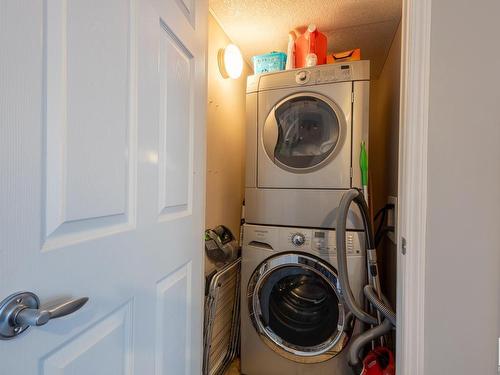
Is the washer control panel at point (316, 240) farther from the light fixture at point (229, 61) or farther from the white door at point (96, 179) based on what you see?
the light fixture at point (229, 61)

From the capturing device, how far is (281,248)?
151cm

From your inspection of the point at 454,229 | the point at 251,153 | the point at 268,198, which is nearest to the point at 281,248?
the point at 268,198

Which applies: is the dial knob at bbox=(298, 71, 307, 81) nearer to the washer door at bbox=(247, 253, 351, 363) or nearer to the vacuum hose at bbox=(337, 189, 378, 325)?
the vacuum hose at bbox=(337, 189, 378, 325)

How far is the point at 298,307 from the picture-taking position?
1.54m

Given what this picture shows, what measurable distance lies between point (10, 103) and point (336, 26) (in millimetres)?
1837

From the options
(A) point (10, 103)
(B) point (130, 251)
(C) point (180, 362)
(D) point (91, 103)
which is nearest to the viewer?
(A) point (10, 103)

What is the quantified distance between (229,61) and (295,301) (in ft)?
5.16

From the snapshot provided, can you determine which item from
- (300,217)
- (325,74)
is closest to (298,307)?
(300,217)

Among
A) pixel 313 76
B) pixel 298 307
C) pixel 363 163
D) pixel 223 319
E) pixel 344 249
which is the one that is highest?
pixel 313 76

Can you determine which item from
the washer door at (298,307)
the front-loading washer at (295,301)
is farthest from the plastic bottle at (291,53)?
the washer door at (298,307)

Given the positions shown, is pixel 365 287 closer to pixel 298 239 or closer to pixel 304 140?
pixel 298 239

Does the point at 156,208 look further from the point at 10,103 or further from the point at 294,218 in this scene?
the point at 294,218

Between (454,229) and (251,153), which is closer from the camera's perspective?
(454,229)

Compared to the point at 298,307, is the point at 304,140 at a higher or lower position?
higher
